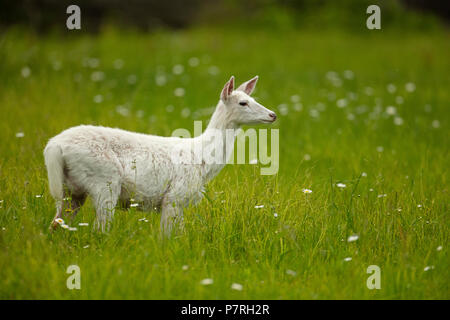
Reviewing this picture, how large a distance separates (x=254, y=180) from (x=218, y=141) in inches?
20.6

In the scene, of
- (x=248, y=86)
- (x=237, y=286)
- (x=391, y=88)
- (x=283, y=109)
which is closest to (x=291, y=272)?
(x=237, y=286)

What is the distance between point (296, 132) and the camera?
7559 mm

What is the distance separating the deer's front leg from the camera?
3.98 m

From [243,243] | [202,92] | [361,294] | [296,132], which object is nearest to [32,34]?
[202,92]

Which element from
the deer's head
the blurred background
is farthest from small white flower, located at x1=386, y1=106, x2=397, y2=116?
the blurred background

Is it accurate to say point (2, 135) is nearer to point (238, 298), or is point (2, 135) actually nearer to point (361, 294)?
point (238, 298)

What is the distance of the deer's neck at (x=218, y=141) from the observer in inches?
178

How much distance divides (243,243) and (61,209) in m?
1.44

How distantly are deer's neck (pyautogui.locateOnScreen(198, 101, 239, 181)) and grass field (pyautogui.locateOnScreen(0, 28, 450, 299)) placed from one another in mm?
214

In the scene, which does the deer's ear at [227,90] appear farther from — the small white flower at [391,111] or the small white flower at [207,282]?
the small white flower at [391,111]

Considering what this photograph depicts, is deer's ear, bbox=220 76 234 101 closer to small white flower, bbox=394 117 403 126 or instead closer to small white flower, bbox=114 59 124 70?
small white flower, bbox=394 117 403 126

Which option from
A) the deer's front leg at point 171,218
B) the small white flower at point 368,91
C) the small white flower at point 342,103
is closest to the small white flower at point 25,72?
the small white flower at point 342,103

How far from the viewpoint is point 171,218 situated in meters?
4.05

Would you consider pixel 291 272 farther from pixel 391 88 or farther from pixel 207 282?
pixel 391 88
